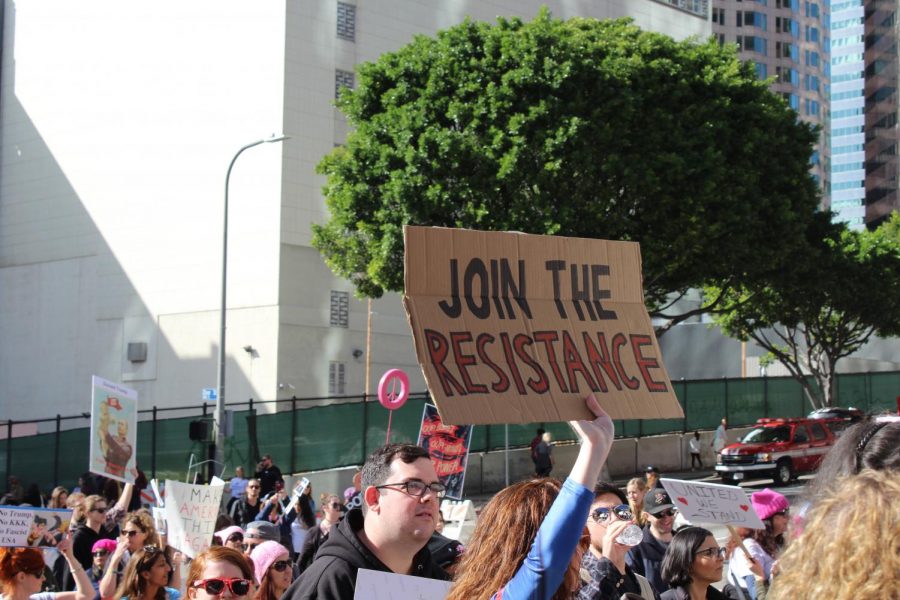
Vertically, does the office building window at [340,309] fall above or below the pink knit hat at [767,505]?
above

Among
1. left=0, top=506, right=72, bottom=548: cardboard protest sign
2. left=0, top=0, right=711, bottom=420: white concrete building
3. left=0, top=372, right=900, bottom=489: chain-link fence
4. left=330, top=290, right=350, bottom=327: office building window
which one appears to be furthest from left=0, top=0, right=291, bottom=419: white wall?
left=0, top=506, right=72, bottom=548: cardboard protest sign

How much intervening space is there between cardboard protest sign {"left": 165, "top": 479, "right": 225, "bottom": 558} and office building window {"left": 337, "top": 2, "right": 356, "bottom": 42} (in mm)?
32843

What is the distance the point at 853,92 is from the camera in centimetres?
11181

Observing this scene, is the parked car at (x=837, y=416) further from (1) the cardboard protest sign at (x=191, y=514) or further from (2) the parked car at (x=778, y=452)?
(1) the cardboard protest sign at (x=191, y=514)

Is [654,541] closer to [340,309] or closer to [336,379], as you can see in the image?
[336,379]

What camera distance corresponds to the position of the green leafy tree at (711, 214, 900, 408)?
33.7 meters

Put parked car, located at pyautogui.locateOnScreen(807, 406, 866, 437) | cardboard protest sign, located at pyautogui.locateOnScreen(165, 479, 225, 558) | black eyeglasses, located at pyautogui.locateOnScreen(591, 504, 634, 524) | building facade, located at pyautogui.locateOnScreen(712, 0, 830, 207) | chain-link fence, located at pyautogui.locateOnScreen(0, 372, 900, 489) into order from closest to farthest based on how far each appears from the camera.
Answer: black eyeglasses, located at pyautogui.locateOnScreen(591, 504, 634, 524) < cardboard protest sign, located at pyautogui.locateOnScreen(165, 479, 225, 558) < chain-link fence, located at pyautogui.locateOnScreen(0, 372, 900, 489) < parked car, located at pyautogui.locateOnScreen(807, 406, 866, 437) < building facade, located at pyautogui.locateOnScreen(712, 0, 830, 207)

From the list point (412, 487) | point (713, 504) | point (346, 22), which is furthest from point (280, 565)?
point (346, 22)

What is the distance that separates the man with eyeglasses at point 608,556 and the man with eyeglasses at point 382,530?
89 centimetres

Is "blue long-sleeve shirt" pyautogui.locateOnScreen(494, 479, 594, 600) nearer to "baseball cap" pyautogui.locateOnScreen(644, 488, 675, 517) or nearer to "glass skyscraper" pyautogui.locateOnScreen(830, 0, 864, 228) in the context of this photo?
"baseball cap" pyautogui.locateOnScreen(644, 488, 675, 517)

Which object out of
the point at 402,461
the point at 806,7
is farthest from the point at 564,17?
the point at 806,7

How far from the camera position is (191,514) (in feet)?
31.1

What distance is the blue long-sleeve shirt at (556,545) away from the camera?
134 inches

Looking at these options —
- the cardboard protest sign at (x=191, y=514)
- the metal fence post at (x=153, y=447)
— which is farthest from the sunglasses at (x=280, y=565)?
the metal fence post at (x=153, y=447)
